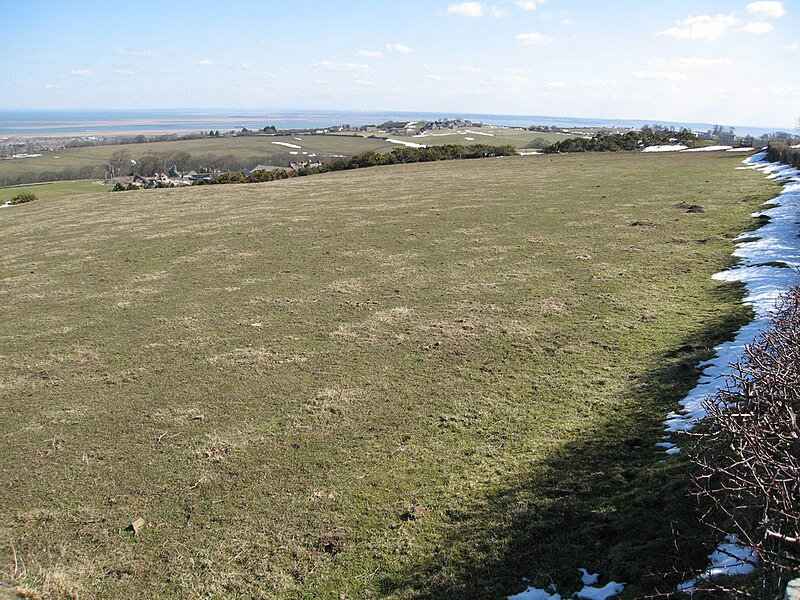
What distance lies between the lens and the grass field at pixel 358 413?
178 inches

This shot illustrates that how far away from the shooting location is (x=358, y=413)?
23.3ft

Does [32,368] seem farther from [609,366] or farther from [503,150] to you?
[503,150]

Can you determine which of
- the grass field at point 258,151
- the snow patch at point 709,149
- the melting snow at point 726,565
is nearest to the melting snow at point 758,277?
the melting snow at point 726,565

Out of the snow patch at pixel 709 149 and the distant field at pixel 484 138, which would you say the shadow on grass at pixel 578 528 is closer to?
the snow patch at pixel 709 149

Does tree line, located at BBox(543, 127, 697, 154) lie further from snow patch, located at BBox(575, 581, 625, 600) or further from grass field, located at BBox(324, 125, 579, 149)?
snow patch, located at BBox(575, 581, 625, 600)

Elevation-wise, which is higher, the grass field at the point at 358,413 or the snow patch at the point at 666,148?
the snow patch at the point at 666,148

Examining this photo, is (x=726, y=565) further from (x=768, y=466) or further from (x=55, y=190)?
(x=55, y=190)

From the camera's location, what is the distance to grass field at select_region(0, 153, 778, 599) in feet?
14.9

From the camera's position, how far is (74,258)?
17.8 meters

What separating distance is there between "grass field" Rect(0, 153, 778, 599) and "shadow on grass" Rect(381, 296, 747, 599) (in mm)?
25

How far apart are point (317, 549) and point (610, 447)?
3.47 meters

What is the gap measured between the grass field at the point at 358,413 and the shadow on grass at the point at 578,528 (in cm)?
2

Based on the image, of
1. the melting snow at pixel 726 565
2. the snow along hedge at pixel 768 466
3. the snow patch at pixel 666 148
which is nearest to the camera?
the snow along hedge at pixel 768 466

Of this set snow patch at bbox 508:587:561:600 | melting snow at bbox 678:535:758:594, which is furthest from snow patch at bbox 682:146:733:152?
snow patch at bbox 508:587:561:600
